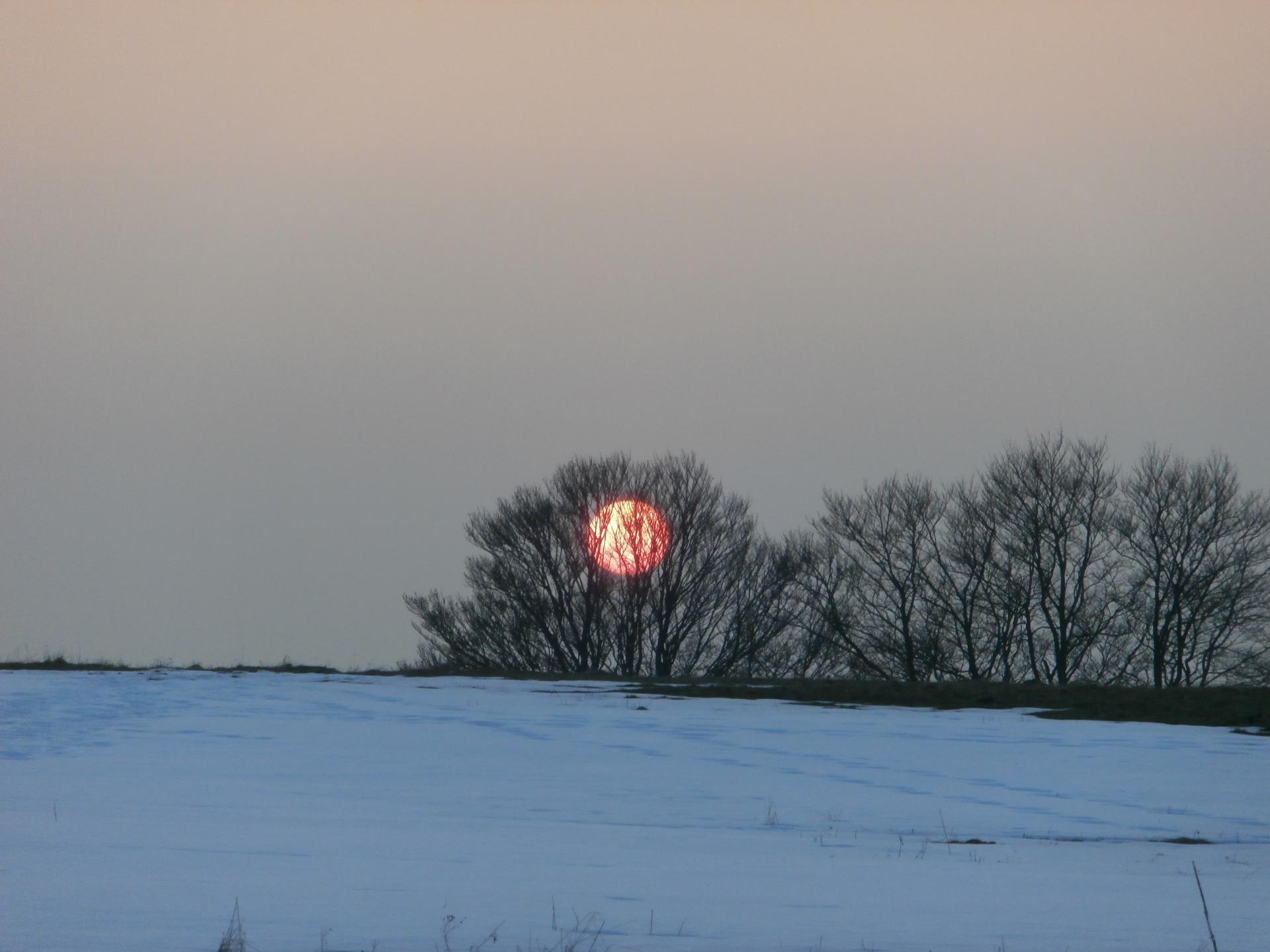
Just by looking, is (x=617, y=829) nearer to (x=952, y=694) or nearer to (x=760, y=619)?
(x=952, y=694)

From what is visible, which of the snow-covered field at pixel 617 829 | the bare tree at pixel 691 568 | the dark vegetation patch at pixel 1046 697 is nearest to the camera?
the snow-covered field at pixel 617 829

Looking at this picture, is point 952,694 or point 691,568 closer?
point 952,694

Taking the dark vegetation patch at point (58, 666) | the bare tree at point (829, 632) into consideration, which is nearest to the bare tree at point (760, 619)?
the bare tree at point (829, 632)

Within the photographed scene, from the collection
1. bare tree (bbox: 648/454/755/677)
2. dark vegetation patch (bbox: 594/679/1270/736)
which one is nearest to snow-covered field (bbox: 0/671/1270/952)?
dark vegetation patch (bbox: 594/679/1270/736)

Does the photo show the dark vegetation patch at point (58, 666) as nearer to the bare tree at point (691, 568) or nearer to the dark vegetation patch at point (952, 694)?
the dark vegetation patch at point (952, 694)

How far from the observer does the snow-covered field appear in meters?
6.10

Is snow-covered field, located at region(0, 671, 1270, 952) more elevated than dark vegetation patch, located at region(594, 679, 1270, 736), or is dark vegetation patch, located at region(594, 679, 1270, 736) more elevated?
dark vegetation patch, located at region(594, 679, 1270, 736)

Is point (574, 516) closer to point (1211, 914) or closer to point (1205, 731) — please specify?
point (1205, 731)

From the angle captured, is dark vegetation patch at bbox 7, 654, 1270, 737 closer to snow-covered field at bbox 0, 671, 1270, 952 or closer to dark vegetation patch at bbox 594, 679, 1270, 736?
dark vegetation patch at bbox 594, 679, 1270, 736

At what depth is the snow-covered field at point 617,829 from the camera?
20.0 feet

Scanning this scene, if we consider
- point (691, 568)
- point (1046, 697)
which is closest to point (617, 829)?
point (1046, 697)

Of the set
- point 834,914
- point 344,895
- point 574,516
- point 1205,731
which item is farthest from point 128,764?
point 574,516

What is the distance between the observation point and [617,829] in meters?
9.20

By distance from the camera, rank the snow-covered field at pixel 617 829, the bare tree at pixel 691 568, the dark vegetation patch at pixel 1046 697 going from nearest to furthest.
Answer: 1. the snow-covered field at pixel 617 829
2. the dark vegetation patch at pixel 1046 697
3. the bare tree at pixel 691 568
